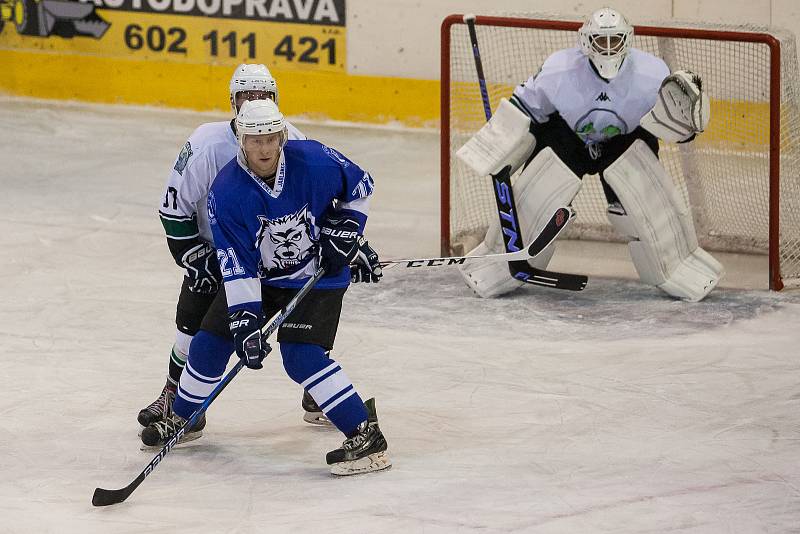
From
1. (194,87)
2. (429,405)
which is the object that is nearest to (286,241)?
(429,405)

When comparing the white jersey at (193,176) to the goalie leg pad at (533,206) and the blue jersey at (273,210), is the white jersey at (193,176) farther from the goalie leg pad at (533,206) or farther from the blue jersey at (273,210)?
the goalie leg pad at (533,206)

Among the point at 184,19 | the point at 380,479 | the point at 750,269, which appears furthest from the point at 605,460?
the point at 184,19

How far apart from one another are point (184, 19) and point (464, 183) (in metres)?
2.61

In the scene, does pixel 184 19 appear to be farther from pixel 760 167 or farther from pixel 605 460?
pixel 605 460

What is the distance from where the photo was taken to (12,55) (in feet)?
26.1

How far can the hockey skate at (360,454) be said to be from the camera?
330 centimetres

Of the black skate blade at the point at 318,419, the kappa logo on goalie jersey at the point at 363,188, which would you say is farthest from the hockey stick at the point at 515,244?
the kappa logo on goalie jersey at the point at 363,188

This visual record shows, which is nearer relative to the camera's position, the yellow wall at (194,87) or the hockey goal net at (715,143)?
the hockey goal net at (715,143)

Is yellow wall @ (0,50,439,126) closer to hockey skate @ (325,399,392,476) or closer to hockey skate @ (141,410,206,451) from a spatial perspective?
hockey skate @ (141,410,206,451)

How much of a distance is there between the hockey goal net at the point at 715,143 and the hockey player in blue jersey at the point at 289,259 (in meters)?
1.97

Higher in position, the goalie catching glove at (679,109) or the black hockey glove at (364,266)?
the goalie catching glove at (679,109)

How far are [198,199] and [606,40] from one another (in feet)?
5.40

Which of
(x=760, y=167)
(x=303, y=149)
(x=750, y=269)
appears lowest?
(x=750, y=269)

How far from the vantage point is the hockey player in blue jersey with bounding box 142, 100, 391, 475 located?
316 cm
